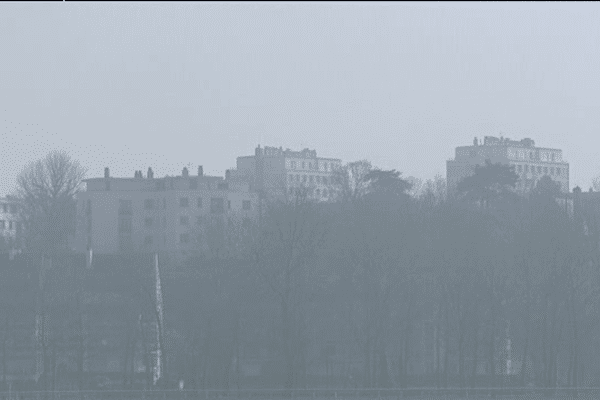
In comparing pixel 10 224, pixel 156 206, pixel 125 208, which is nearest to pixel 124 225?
pixel 125 208

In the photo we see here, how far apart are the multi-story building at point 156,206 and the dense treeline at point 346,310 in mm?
52413

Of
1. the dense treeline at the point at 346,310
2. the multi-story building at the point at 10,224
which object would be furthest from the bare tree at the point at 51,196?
the dense treeline at the point at 346,310

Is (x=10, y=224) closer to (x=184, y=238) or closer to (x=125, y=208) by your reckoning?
(x=125, y=208)

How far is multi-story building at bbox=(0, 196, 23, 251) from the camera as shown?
12394 centimetres

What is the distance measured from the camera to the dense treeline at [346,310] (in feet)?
272

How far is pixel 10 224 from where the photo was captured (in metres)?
164

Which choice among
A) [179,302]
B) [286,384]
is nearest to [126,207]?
[179,302]

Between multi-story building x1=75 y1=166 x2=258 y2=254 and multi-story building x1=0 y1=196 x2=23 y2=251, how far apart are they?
577 cm

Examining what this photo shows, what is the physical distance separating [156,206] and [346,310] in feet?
226

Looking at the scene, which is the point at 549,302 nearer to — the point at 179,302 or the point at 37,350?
the point at 179,302

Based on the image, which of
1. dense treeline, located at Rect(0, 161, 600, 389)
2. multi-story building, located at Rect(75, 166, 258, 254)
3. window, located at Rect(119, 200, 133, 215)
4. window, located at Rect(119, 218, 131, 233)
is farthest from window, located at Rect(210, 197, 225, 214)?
dense treeline, located at Rect(0, 161, 600, 389)

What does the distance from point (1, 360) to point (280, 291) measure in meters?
12.5

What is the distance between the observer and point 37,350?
84500 mm

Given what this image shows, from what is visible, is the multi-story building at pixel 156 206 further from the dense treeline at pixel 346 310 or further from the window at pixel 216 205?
the dense treeline at pixel 346 310
